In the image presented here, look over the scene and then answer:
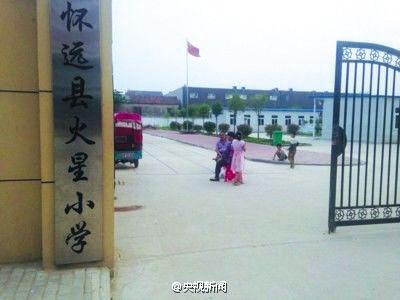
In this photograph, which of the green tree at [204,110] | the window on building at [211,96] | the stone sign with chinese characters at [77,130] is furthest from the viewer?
the window on building at [211,96]

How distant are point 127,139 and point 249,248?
8.72 meters

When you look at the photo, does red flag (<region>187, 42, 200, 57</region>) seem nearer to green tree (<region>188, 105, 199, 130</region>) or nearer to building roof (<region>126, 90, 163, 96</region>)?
green tree (<region>188, 105, 199, 130</region>)

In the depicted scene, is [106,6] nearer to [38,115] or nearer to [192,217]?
[38,115]

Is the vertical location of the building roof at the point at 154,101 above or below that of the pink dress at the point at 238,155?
above

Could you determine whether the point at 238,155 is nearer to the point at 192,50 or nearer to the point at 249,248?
the point at 249,248

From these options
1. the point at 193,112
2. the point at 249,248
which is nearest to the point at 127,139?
the point at 249,248

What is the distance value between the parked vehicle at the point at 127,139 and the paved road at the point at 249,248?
4.10 m

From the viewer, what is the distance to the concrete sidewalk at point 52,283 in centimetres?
342

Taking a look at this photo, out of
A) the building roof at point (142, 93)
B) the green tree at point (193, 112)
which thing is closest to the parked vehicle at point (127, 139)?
the green tree at point (193, 112)

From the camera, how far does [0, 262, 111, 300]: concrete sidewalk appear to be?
11.2 feet

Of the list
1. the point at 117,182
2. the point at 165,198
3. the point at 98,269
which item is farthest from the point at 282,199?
the point at 98,269

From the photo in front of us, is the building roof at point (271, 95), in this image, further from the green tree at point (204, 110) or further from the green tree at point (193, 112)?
the green tree at point (204, 110)

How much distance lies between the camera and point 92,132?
3.93 meters

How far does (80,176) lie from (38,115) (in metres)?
0.83
